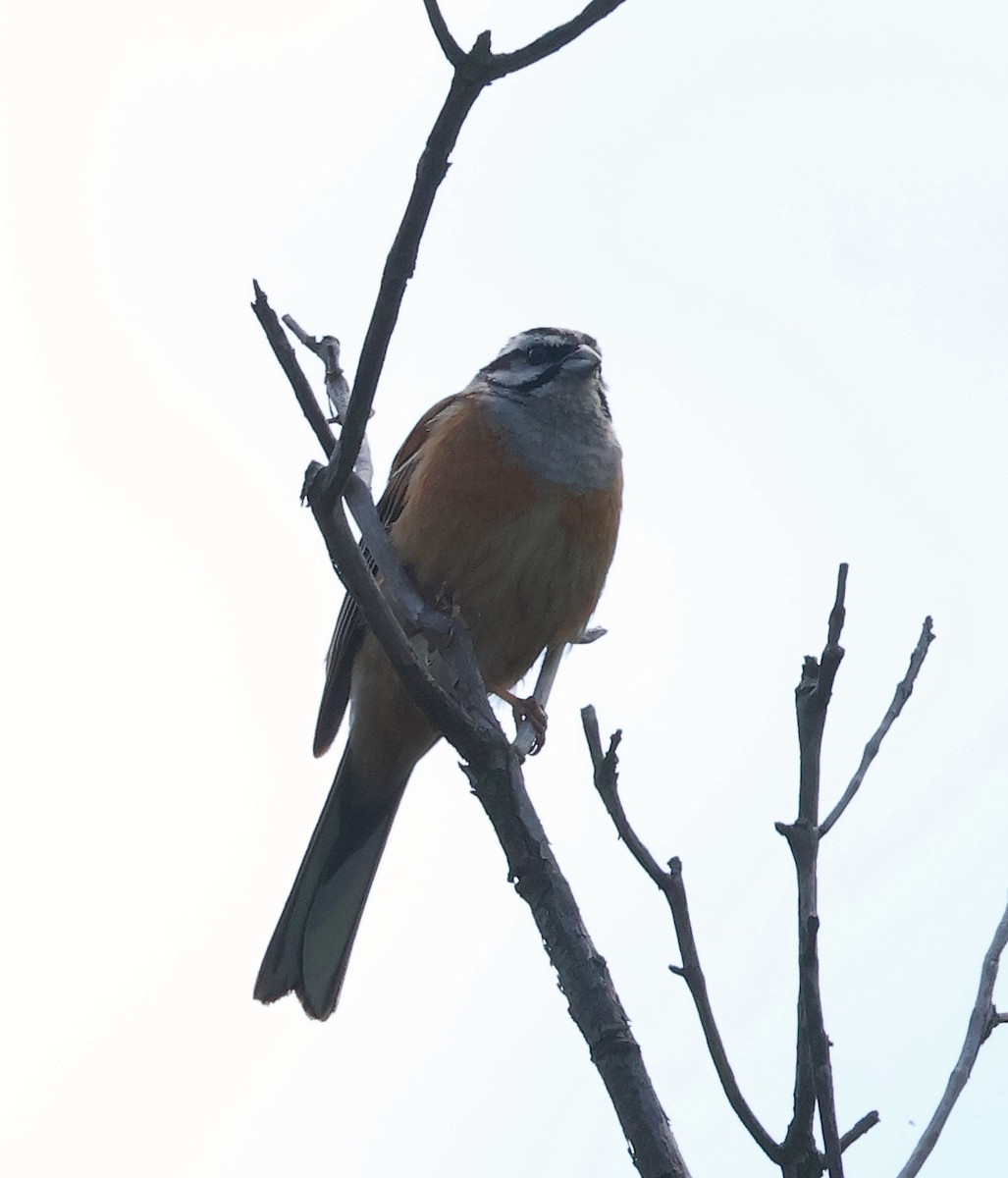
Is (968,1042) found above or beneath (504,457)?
beneath

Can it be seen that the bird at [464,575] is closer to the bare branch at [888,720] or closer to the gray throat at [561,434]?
the gray throat at [561,434]

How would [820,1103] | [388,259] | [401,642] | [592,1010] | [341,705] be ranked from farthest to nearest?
[341,705]
[401,642]
[592,1010]
[388,259]
[820,1103]

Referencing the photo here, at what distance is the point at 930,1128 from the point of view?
2.98m

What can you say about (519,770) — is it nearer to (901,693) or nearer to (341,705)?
(901,693)

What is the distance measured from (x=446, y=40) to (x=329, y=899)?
3.84 m

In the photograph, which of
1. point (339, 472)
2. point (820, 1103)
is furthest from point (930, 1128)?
point (339, 472)

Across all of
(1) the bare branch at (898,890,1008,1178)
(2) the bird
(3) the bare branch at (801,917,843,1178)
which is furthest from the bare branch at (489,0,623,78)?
(2) the bird

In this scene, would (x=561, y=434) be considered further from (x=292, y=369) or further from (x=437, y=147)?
(x=437, y=147)

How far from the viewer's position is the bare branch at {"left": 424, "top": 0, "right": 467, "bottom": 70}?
2.99 metres

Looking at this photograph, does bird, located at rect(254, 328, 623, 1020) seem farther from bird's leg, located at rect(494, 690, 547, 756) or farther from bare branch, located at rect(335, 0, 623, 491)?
bare branch, located at rect(335, 0, 623, 491)

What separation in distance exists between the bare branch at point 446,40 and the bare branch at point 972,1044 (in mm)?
2079

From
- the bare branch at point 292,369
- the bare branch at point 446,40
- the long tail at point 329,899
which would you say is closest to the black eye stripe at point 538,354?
the long tail at point 329,899

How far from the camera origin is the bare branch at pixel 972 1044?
297 centimetres

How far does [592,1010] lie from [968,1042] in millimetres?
892
